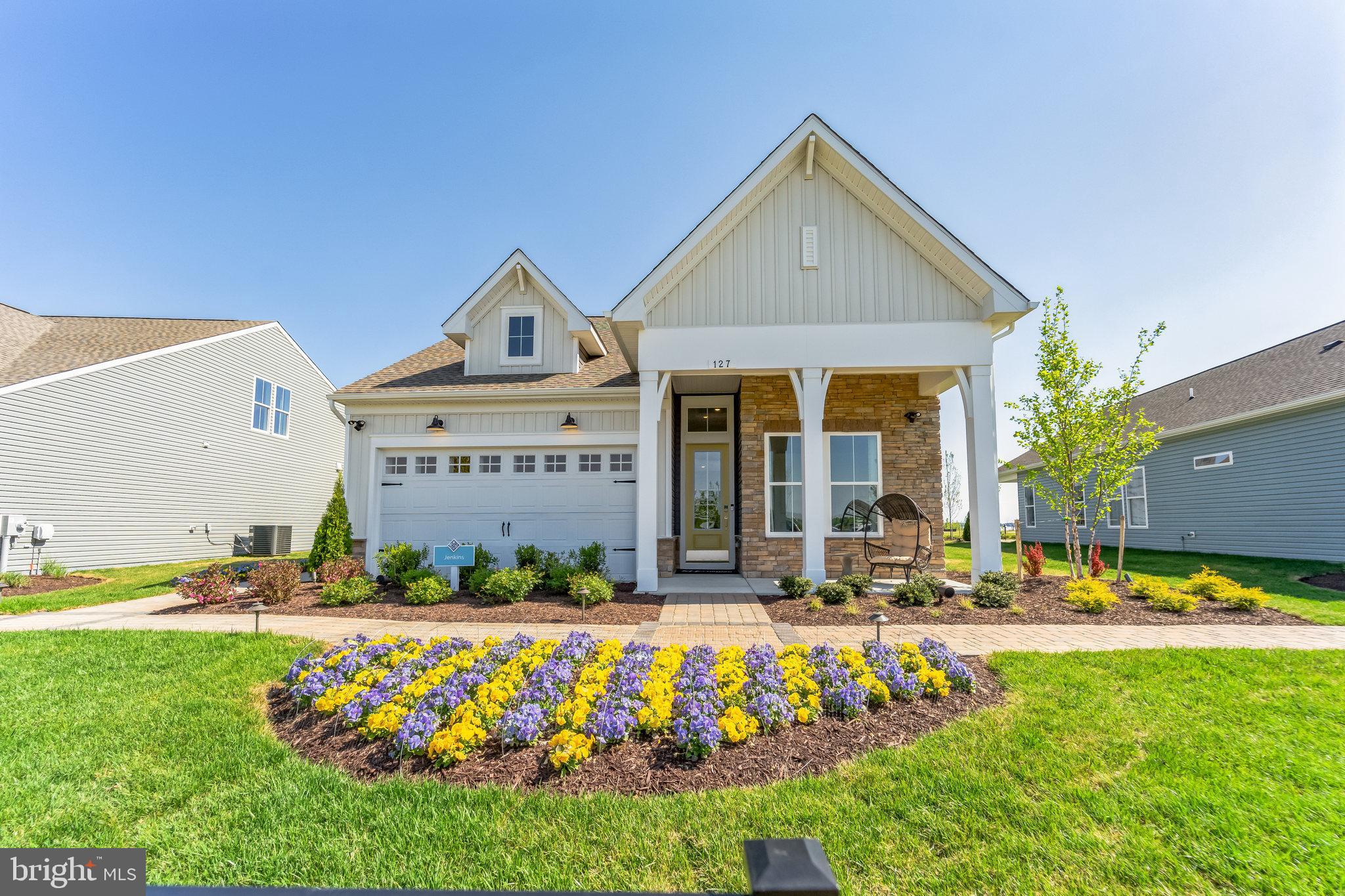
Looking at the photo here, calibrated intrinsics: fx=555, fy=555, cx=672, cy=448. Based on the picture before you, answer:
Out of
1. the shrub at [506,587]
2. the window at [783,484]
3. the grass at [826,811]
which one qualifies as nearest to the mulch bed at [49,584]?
the shrub at [506,587]

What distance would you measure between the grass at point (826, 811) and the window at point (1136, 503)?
15327 mm

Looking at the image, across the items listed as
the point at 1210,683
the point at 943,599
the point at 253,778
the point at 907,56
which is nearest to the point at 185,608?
the point at 253,778

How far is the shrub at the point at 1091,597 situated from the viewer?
24.1ft

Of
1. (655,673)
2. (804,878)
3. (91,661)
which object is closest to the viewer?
(804,878)

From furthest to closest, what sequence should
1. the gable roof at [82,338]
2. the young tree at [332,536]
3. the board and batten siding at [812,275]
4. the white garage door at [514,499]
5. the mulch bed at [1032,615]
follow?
the gable roof at [82,338], the white garage door at [514,499], the young tree at [332,536], the board and batten siding at [812,275], the mulch bed at [1032,615]

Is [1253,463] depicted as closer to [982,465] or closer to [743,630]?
[982,465]

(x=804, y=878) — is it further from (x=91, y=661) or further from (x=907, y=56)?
(x=907, y=56)

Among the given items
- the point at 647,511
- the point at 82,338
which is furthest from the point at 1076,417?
the point at 82,338

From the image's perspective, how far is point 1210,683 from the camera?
432 cm

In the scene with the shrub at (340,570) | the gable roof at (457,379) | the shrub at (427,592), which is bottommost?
the shrub at (427,592)

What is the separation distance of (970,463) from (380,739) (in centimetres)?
899

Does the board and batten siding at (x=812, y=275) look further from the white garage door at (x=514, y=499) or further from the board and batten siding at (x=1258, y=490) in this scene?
the board and batten siding at (x=1258, y=490)

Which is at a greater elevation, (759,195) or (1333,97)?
(1333,97)

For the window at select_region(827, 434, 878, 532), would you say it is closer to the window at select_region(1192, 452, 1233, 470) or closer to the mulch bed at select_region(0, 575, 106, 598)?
the window at select_region(1192, 452, 1233, 470)
